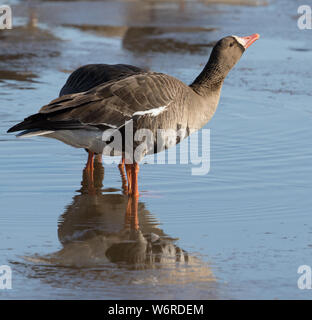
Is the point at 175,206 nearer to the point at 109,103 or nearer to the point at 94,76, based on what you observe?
the point at 109,103

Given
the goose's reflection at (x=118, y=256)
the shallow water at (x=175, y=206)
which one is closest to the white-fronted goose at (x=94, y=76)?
the shallow water at (x=175, y=206)

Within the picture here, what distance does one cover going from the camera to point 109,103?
6.44 meters

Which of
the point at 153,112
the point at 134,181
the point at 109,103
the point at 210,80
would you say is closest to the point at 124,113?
the point at 109,103

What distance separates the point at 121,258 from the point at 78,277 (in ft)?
1.59

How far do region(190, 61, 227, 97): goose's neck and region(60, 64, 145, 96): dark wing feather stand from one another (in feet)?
2.73

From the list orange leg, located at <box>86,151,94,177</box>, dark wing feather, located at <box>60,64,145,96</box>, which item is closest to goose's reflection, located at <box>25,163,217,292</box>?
orange leg, located at <box>86,151,94,177</box>

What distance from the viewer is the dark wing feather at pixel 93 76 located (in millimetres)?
7632

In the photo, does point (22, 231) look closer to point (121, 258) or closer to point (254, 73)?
point (121, 258)

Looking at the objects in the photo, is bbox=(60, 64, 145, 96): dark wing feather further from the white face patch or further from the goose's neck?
the white face patch

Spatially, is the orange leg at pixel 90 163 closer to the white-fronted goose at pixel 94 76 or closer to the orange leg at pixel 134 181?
the white-fronted goose at pixel 94 76

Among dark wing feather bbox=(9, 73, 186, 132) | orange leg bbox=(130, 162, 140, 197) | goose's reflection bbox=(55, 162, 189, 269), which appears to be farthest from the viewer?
orange leg bbox=(130, 162, 140, 197)

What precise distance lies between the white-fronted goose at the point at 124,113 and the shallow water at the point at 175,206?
561 millimetres

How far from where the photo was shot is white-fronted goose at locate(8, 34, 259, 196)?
6203mm

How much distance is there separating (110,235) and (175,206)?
85 cm
